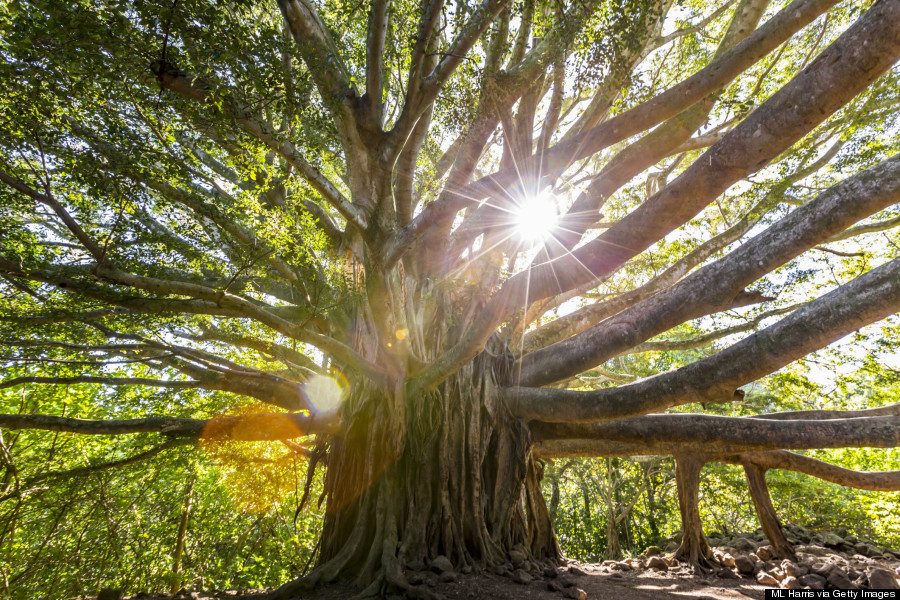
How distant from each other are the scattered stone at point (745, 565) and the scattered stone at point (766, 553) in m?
0.64

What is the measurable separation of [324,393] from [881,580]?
540 cm

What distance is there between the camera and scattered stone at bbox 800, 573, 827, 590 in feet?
11.0

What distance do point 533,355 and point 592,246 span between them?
6.40 ft

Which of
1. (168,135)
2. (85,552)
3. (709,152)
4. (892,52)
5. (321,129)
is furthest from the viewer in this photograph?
Answer: (85,552)

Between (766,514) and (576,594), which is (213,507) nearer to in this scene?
(576,594)

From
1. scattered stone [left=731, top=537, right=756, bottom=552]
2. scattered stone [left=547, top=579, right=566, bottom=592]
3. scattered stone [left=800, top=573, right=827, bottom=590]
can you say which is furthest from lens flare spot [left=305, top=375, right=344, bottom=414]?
scattered stone [left=731, top=537, right=756, bottom=552]

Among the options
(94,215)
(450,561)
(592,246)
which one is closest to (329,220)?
(94,215)

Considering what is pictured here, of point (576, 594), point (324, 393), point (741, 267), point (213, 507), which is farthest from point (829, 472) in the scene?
point (213, 507)

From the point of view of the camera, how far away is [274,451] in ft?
23.3

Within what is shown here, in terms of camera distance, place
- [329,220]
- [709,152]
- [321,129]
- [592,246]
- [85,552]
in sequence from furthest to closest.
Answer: [85,552]
[329,220]
[321,129]
[592,246]
[709,152]

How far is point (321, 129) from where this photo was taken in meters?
3.20

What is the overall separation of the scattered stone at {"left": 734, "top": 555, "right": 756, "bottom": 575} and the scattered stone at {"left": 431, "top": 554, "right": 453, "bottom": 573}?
3.39 m

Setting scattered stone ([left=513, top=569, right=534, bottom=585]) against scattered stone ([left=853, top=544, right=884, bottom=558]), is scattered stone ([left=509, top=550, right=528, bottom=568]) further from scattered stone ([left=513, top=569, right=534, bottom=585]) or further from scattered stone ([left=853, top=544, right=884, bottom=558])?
scattered stone ([left=853, top=544, right=884, bottom=558])

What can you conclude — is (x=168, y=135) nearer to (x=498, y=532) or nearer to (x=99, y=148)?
(x=99, y=148)
